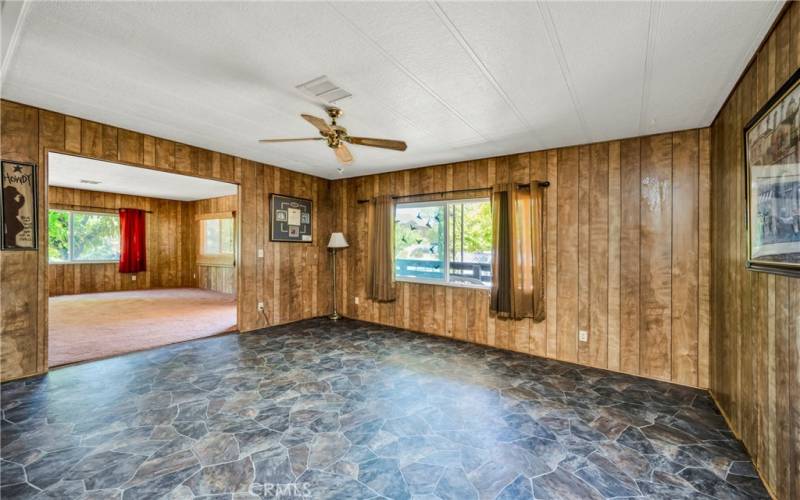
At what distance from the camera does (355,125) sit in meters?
3.28

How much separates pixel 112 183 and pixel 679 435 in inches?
402

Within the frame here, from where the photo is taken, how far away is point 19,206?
302 centimetres

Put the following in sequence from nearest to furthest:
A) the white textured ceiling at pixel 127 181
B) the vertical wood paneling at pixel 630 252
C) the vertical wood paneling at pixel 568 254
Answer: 1. the vertical wood paneling at pixel 630 252
2. the vertical wood paneling at pixel 568 254
3. the white textured ceiling at pixel 127 181

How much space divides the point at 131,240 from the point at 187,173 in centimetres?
668

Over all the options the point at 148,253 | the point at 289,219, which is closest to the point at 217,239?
the point at 148,253

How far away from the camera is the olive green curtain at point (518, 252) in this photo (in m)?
3.96

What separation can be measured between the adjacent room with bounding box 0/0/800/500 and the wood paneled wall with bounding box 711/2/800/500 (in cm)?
2

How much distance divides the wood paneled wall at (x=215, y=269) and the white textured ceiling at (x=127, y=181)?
218mm

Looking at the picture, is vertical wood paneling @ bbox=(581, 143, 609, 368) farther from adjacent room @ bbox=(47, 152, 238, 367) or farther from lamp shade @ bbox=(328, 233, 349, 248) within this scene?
adjacent room @ bbox=(47, 152, 238, 367)

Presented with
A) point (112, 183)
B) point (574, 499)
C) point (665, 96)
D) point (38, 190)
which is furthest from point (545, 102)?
point (112, 183)

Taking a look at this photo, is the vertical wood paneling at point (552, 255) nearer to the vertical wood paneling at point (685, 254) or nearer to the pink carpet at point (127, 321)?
the vertical wood paneling at point (685, 254)

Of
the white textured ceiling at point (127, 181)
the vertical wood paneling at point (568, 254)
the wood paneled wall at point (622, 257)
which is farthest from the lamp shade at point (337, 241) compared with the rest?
the vertical wood paneling at point (568, 254)

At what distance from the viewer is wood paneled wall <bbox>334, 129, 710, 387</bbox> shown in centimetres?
320

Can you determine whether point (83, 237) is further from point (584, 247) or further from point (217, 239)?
point (584, 247)
